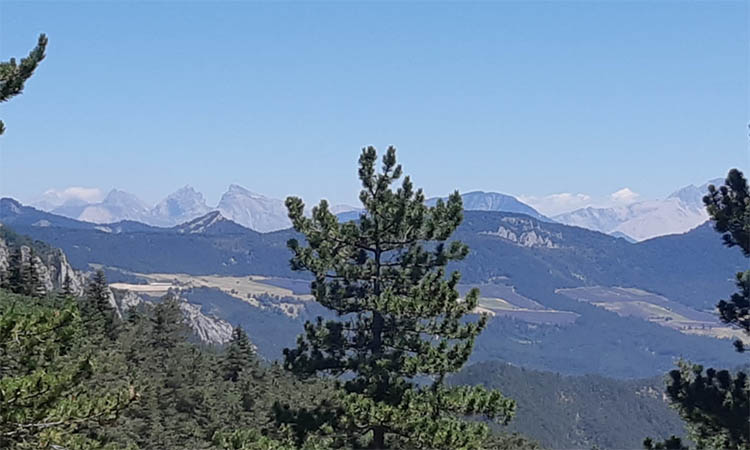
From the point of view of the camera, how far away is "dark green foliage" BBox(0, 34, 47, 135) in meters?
15.7

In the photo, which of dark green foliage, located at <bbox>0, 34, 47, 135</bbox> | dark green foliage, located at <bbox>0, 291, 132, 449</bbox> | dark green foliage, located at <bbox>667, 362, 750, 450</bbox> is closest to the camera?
dark green foliage, located at <bbox>0, 291, 132, 449</bbox>

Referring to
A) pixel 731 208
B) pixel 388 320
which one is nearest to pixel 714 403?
pixel 731 208

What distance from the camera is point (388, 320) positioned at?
22.0 meters

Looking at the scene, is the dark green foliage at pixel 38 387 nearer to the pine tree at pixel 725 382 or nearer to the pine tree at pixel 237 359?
the pine tree at pixel 725 382

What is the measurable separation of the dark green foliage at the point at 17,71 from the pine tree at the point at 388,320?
8.39 metres

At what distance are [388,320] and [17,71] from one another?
1100 cm

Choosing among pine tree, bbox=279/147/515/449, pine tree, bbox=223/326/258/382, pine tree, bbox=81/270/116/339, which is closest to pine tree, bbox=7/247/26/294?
pine tree, bbox=81/270/116/339

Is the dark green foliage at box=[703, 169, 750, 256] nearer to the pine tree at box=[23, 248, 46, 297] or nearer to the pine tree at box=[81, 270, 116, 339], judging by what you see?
the pine tree at box=[81, 270, 116, 339]

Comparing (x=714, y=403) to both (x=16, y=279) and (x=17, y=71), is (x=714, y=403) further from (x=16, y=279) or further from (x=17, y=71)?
(x=16, y=279)

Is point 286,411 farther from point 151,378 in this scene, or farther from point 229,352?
point 229,352

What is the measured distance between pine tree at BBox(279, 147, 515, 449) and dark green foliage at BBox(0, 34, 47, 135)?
27.5ft

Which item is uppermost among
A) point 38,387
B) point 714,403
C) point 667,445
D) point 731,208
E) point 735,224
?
point 731,208

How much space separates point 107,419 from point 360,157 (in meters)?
9.96

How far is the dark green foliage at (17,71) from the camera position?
15.7 m
